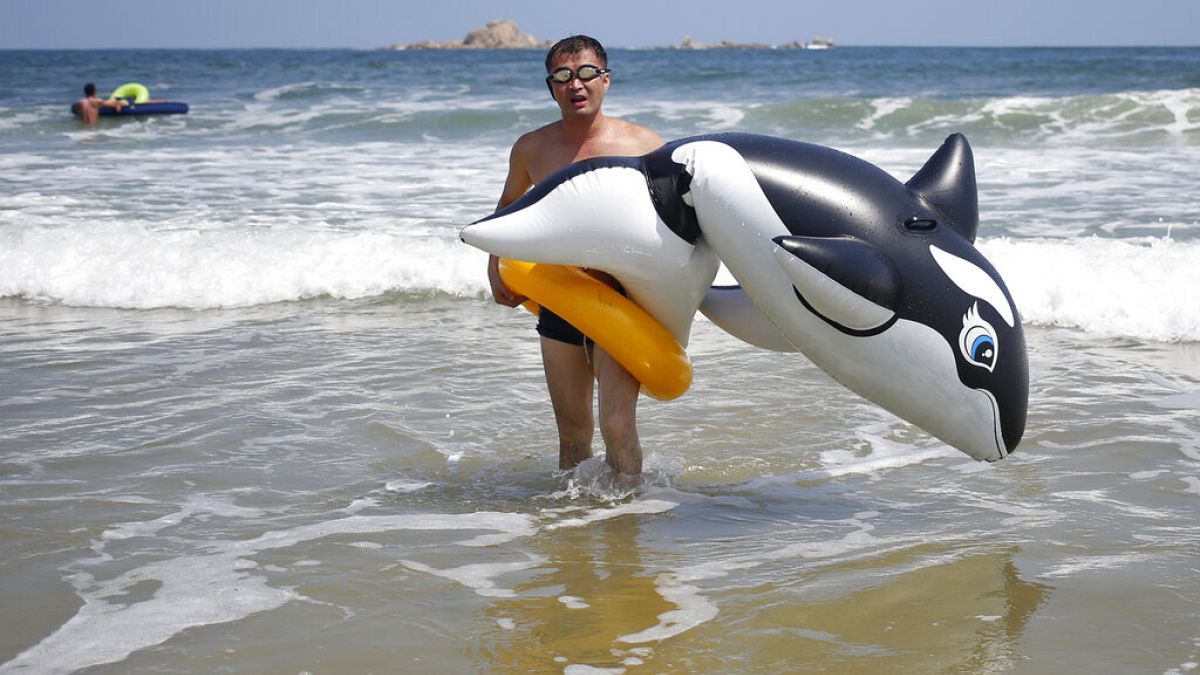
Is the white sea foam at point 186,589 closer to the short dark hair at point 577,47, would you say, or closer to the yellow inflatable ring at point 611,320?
the yellow inflatable ring at point 611,320

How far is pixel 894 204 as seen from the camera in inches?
141

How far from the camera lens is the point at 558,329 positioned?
165 inches

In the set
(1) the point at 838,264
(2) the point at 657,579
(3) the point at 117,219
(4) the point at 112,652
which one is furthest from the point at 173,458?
(3) the point at 117,219

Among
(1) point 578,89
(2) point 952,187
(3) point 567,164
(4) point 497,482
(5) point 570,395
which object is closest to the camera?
(2) point 952,187

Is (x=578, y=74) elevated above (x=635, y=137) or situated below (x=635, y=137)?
above


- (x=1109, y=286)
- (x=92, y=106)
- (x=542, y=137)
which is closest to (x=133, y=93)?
(x=92, y=106)

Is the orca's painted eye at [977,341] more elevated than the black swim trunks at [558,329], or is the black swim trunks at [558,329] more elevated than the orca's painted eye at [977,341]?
the orca's painted eye at [977,341]

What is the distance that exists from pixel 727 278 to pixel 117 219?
5288 millimetres

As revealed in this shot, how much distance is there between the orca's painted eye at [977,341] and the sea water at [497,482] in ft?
1.86

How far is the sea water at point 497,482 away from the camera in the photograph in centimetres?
316

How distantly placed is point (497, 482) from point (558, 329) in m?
0.67

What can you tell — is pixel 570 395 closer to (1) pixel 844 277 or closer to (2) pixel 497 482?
(2) pixel 497 482

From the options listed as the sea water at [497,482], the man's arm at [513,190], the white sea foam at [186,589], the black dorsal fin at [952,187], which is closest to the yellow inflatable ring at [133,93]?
the sea water at [497,482]

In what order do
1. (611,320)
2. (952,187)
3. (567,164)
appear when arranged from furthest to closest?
(567,164)
(611,320)
(952,187)
